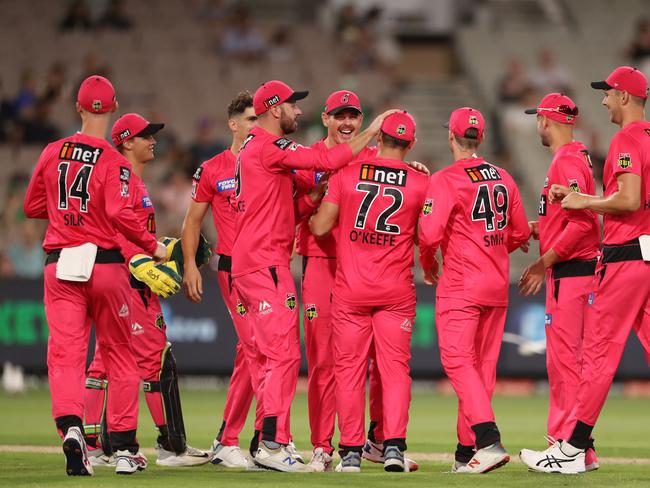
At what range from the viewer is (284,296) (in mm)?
9484

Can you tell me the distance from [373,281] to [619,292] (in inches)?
74.4

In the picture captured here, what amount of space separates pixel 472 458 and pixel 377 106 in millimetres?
15182

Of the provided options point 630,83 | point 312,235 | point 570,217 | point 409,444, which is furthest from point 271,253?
point 409,444

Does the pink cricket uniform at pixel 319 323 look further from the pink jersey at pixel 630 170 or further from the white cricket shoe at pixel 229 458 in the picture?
the pink jersey at pixel 630 170

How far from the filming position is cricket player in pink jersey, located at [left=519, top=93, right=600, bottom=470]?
9.52 m

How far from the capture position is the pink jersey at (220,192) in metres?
10.5

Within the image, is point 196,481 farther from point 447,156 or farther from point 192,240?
point 447,156

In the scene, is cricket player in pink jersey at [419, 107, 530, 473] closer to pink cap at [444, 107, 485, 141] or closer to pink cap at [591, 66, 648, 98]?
pink cap at [444, 107, 485, 141]

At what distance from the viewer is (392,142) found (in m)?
9.61

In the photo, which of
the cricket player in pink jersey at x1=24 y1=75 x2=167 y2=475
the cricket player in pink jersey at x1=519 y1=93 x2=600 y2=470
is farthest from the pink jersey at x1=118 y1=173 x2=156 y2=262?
the cricket player in pink jersey at x1=519 y1=93 x2=600 y2=470

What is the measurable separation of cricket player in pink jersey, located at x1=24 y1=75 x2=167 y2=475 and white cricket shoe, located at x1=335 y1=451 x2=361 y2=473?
61.5 inches

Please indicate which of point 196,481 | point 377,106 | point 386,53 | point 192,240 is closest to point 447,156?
point 377,106

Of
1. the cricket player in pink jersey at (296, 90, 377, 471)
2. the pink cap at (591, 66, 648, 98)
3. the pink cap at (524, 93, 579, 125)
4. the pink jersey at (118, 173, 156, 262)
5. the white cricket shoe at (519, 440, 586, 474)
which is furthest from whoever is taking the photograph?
the pink jersey at (118, 173, 156, 262)

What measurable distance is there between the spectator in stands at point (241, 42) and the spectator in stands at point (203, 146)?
2.90 m
